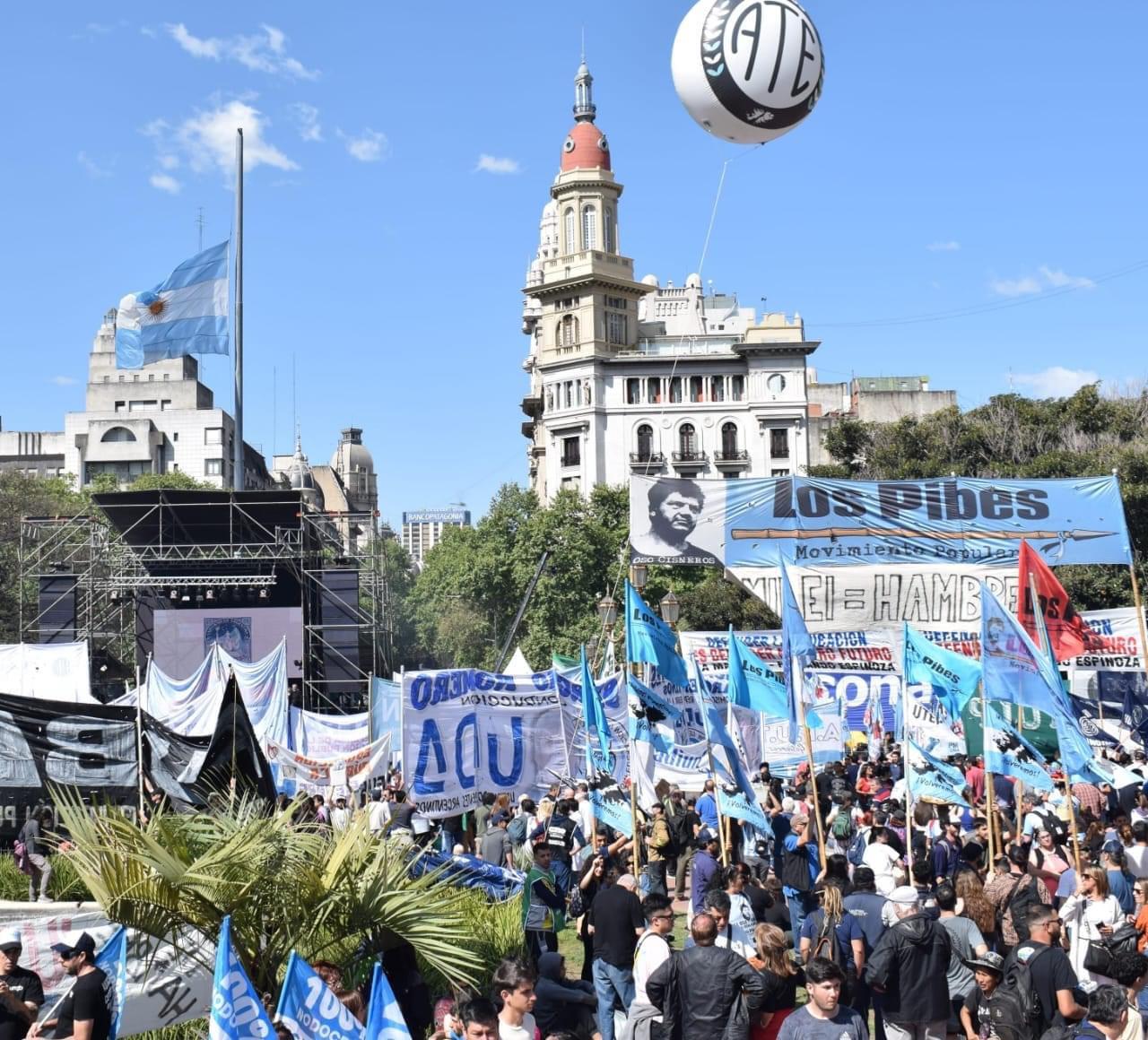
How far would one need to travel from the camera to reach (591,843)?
45.4ft

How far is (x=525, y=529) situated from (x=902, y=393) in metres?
28.9

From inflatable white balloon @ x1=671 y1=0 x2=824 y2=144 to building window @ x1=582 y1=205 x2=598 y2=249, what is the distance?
79.5 metres

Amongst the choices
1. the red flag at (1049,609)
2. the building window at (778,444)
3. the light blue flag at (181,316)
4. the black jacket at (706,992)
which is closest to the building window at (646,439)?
the building window at (778,444)

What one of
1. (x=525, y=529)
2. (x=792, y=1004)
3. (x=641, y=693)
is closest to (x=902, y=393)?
(x=525, y=529)

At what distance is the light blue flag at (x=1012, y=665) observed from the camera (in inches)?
505

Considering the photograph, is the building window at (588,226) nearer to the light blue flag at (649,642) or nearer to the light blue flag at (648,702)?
the light blue flag at (649,642)

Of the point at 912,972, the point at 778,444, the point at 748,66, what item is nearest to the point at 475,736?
the point at 748,66

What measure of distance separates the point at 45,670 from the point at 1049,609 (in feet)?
59.0

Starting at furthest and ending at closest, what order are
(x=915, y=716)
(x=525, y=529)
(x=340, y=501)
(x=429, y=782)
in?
1. (x=340, y=501)
2. (x=525, y=529)
3. (x=915, y=716)
4. (x=429, y=782)

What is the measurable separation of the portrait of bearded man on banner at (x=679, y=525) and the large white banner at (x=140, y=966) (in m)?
14.6

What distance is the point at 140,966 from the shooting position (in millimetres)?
8102

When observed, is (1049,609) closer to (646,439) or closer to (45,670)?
(45,670)

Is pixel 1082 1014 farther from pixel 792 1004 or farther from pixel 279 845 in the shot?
pixel 279 845

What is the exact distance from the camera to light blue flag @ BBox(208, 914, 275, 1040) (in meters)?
5.60
